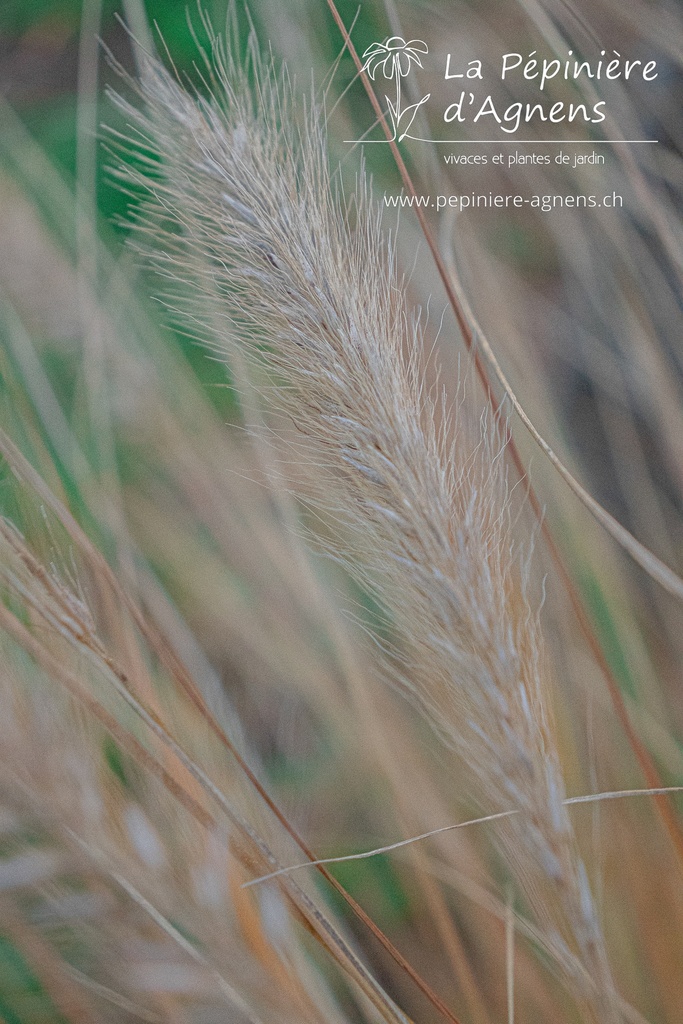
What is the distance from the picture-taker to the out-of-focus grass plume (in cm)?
45

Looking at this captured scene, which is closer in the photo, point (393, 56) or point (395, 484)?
point (395, 484)

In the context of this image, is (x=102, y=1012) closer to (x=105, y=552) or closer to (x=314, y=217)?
(x=105, y=552)

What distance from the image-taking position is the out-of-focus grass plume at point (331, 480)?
45 cm

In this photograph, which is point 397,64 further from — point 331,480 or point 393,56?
point 331,480

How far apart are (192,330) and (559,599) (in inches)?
13.5

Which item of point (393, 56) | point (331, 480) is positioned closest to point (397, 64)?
point (393, 56)

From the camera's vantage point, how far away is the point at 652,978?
0.46 m

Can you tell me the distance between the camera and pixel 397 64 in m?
0.47

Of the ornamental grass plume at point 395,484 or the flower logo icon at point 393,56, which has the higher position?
the flower logo icon at point 393,56

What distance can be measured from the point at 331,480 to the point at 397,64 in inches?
12.3

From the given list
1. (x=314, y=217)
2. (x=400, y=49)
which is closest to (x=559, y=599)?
(x=314, y=217)

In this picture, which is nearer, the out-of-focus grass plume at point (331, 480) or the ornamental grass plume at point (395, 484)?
the ornamental grass plume at point (395, 484)

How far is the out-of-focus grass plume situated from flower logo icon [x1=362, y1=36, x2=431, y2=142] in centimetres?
2

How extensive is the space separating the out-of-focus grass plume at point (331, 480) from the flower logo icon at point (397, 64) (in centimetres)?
2
